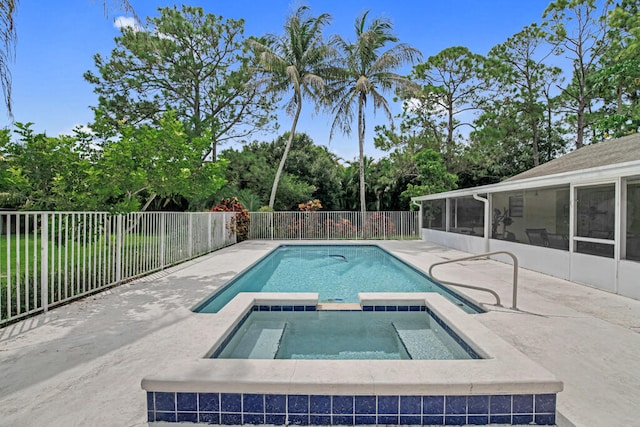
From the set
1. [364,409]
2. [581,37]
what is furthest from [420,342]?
[581,37]

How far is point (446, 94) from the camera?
20266mm

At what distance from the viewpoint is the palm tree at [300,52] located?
16391mm

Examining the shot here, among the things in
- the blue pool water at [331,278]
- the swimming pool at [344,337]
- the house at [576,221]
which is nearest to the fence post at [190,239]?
the blue pool water at [331,278]

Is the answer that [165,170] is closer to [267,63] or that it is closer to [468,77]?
[267,63]

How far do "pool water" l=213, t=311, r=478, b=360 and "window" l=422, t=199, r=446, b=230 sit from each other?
947 cm

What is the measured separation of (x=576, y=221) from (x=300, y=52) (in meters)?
14.2

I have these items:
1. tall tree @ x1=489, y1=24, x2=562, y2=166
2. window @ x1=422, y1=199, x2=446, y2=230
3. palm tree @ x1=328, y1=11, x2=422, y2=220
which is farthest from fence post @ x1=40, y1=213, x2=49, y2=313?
tall tree @ x1=489, y1=24, x2=562, y2=166

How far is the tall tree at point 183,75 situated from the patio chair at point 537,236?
47.1ft

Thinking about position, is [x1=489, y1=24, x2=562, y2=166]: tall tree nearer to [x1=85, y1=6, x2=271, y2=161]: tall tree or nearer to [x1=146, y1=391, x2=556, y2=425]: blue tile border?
[x1=85, y1=6, x2=271, y2=161]: tall tree

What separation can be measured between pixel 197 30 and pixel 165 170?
15.2 meters

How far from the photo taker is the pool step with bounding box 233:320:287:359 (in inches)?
143

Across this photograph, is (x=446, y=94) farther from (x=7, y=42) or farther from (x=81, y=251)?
(x=7, y=42)

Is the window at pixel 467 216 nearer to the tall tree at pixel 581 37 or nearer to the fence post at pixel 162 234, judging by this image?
the fence post at pixel 162 234

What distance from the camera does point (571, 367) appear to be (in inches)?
118
